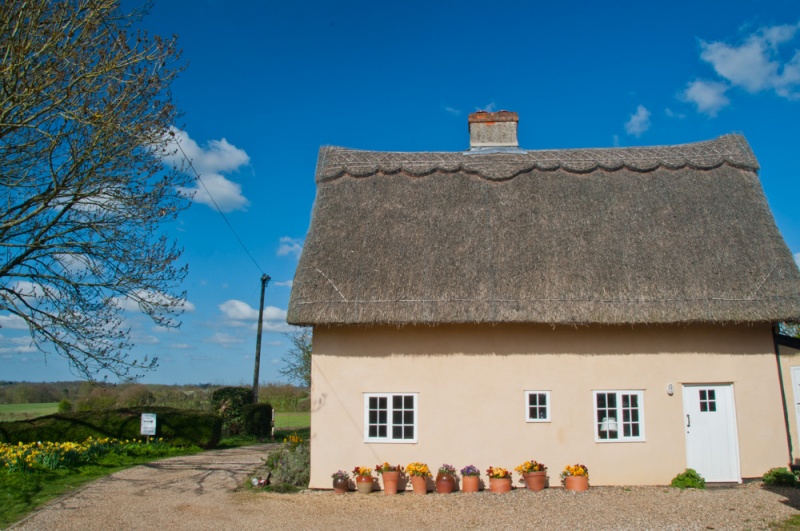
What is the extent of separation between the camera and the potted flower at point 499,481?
1023 centimetres

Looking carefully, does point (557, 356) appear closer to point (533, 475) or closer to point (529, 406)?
point (529, 406)

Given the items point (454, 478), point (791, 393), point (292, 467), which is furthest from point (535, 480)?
point (791, 393)

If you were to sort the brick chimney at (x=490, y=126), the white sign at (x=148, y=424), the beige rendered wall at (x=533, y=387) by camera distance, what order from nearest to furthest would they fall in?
the beige rendered wall at (x=533, y=387) → the white sign at (x=148, y=424) → the brick chimney at (x=490, y=126)

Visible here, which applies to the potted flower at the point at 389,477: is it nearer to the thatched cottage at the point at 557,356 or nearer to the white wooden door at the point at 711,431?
the thatched cottage at the point at 557,356

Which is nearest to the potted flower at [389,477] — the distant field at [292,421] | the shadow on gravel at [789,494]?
the shadow on gravel at [789,494]

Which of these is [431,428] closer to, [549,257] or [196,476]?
[549,257]

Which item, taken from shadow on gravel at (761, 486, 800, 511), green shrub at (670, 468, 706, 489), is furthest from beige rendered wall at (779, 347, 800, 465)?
green shrub at (670, 468, 706, 489)

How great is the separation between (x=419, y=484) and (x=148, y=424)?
360 inches

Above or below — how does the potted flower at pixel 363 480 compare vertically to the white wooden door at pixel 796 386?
below

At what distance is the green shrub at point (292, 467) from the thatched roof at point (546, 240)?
2851 mm

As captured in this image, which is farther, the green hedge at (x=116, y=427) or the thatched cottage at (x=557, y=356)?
the green hedge at (x=116, y=427)

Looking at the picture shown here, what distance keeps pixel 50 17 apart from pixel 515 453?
34.4 ft

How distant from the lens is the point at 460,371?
1098cm

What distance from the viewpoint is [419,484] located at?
33.8 ft
